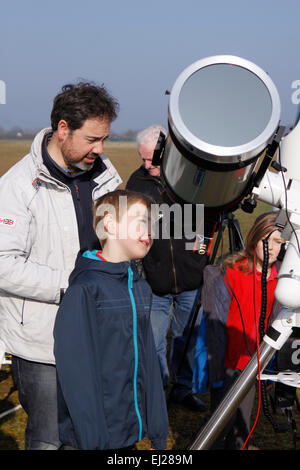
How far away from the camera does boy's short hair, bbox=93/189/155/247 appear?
2011 mm

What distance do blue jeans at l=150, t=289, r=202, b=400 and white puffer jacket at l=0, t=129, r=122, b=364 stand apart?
53.2 inches

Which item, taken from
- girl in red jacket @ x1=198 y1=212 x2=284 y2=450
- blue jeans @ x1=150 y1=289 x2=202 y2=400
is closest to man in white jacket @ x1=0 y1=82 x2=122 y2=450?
girl in red jacket @ x1=198 y1=212 x2=284 y2=450

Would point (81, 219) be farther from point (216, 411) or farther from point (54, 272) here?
point (216, 411)

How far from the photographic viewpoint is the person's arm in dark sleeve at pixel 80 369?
1789mm

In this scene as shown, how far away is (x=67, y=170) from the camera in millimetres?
2203

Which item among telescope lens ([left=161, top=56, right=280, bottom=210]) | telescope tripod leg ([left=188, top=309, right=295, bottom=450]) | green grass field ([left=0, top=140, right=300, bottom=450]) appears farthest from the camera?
green grass field ([left=0, top=140, right=300, bottom=450])

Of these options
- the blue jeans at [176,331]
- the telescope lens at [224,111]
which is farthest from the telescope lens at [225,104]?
the blue jeans at [176,331]

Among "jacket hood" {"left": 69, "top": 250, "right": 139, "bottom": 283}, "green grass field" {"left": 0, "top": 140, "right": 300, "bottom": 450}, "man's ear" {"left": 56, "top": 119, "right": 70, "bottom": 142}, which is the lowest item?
"green grass field" {"left": 0, "top": 140, "right": 300, "bottom": 450}

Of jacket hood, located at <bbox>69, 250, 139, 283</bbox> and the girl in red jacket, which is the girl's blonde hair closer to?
the girl in red jacket

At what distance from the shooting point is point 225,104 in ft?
4.98

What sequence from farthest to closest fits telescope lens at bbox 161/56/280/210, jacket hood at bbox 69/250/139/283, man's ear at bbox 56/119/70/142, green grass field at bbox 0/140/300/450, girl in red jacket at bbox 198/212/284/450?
green grass field at bbox 0/140/300/450
girl in red jacket at bbox 198/212/284/450
man's ear at bbox 56/119/70/142
jacket hood at bbox 69/250/139/283
telescope lens at bbox 161/56/280/210

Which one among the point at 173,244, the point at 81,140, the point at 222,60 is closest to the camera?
the point at 222,60

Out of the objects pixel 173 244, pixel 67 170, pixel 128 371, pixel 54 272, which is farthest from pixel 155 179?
pixel 128 371

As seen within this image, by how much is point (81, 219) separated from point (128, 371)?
0.66 metres
